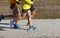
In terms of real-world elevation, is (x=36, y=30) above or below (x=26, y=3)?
below

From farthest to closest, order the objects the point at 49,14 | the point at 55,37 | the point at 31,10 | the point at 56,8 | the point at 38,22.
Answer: the point at 56,8
the point at 49,14
the point at 38,22
the point at 31,10
the point at 55,37

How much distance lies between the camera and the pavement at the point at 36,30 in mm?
8977

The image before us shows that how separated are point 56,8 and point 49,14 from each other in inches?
67.2

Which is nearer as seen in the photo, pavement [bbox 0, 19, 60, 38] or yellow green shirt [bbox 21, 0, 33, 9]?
pavement [bbox 0, 19, 60, 38]

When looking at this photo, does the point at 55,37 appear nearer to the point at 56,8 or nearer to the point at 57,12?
the point at 57,12

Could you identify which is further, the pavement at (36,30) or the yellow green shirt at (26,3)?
the yellow green shirt at (26,3)

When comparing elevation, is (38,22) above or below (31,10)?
below

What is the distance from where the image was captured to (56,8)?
50.2 feet

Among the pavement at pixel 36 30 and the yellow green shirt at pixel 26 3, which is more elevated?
the yellow green shirt at pixel 26 3

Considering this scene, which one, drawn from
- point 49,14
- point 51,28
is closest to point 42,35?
point 51,28

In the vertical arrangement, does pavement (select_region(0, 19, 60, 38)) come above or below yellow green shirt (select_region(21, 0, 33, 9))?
below

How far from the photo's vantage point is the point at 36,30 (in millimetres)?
9703

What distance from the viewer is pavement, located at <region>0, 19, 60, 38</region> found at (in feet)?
29.5

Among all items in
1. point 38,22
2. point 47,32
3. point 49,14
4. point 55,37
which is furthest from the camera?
point 49,14
